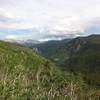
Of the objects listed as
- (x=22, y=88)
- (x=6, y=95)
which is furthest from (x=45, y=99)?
(x=6, y=95)

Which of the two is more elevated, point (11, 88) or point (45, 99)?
point (11, 88)

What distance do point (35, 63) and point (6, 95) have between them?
184 meters

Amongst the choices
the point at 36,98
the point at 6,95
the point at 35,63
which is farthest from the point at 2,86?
the point at 35,63

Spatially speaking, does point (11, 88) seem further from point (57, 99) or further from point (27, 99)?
point (57, 99)

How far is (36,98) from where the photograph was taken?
62.0ft

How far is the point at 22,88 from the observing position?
19859 mm

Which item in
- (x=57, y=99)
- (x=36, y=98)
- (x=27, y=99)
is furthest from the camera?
(x=57, y=99)

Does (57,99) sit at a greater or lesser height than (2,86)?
lesser

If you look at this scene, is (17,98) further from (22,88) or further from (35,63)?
(35,63)

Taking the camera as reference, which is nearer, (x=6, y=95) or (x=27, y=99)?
(x=6, y=95)

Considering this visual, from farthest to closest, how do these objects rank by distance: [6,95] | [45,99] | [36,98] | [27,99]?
[45,99] < [36,98] < [27,99] < [6,95]

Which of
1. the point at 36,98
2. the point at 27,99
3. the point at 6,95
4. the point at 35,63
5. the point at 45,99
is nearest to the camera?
the point at 6,95

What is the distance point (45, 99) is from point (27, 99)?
3699mm

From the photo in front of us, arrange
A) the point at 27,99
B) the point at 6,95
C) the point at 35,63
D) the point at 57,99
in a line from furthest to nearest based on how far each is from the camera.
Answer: the point at 35,63, the point at 57,99, the point at 27,99, the point at 6,95
